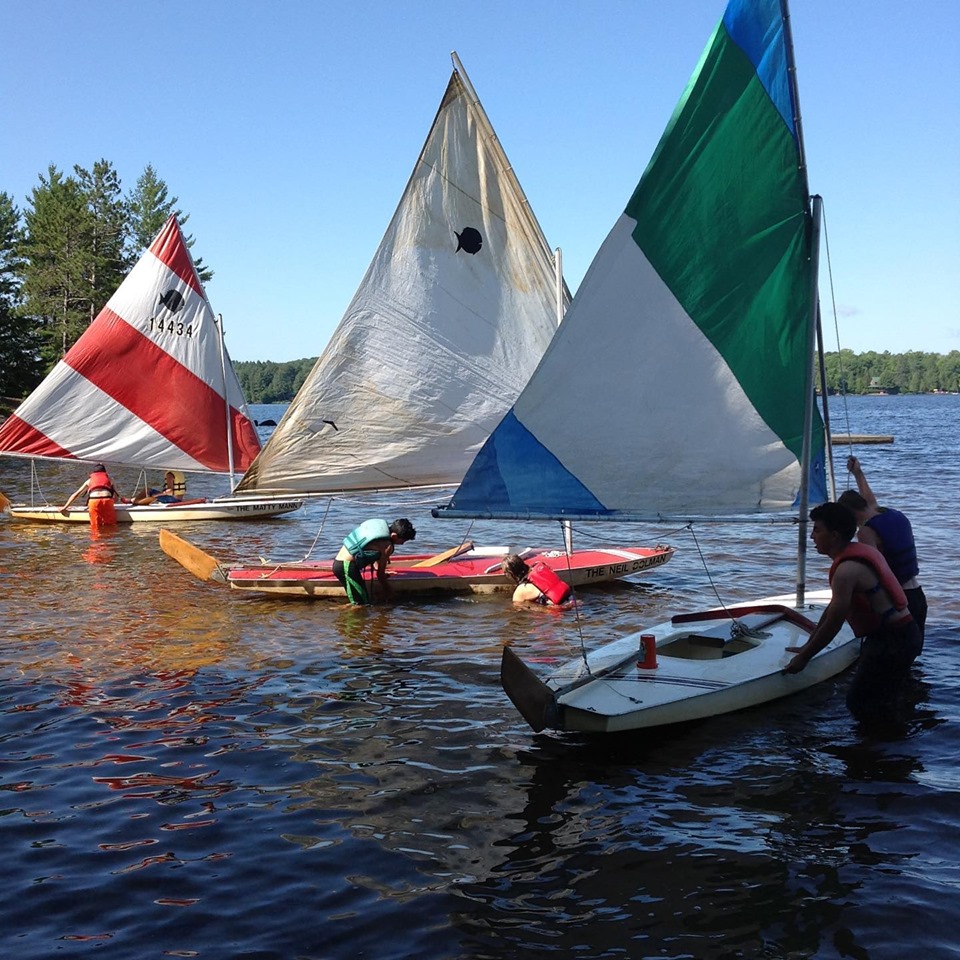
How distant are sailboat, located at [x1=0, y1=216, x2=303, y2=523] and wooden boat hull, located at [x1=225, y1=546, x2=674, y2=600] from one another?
808cm

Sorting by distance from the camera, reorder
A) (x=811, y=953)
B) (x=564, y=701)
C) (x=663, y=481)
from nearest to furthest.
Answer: (x=811, y=953), (x=564, y=701), (x=663, y=481)

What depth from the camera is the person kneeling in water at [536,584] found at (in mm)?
15500

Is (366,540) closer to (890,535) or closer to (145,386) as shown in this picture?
(890,535)

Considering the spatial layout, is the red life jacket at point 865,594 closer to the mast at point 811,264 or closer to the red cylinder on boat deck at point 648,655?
the mast at point 811,264

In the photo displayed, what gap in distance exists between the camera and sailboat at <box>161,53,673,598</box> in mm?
14758

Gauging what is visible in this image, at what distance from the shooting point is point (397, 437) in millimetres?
15086

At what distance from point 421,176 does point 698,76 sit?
5534 millimetres

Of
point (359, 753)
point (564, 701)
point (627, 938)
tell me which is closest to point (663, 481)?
point (564, 701)

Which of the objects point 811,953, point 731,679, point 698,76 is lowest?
point 811,953

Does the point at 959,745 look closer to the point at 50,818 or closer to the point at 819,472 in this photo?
the point at 819,472

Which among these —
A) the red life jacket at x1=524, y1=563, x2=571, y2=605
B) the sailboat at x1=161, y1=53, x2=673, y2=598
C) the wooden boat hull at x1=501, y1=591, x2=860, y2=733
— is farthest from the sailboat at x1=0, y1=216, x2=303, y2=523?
the wooden boat hull at x1=501, y1=591, x2=860, y2=733

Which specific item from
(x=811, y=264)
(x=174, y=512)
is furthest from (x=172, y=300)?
(x=811, y=264)

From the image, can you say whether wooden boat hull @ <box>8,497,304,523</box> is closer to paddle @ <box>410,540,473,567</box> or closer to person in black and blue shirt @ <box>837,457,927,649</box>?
paddle @ <box>410,540,473,567</box>

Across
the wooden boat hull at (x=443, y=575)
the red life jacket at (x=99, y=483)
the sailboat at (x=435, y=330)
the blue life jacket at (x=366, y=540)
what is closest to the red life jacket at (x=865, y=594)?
the wooden boat hull at (x=443, y=575)
